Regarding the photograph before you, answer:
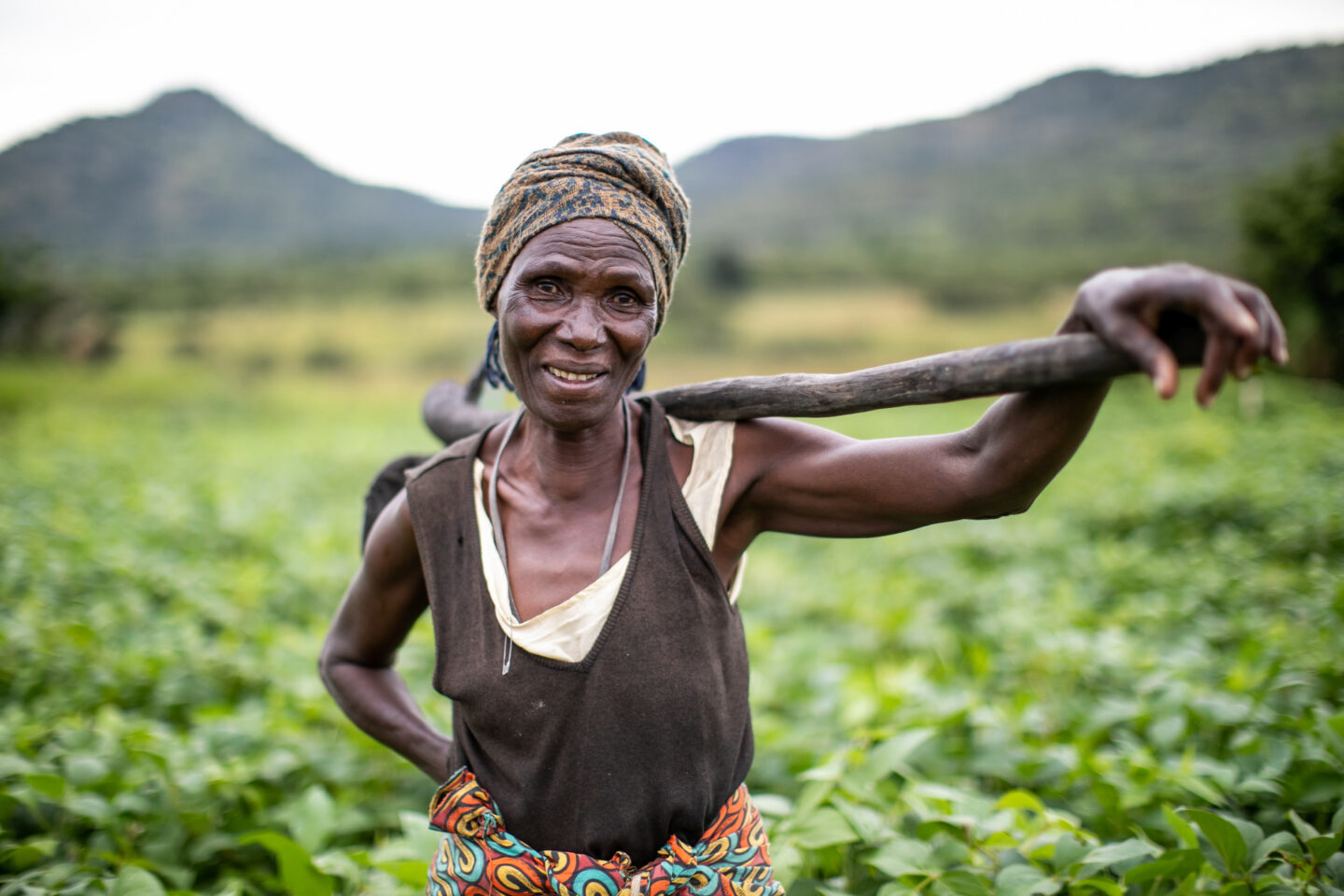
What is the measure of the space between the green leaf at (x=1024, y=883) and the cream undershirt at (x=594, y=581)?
940 millimetres

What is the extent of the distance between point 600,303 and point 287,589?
4.21m

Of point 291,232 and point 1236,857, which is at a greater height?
point 291,232

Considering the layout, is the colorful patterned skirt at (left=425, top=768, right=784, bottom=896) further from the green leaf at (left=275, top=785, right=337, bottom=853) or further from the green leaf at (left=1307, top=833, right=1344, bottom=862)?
the green leaf at (left=1307, top=833, right=1344, bottom=862)

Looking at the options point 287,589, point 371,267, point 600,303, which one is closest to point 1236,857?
point 600,303

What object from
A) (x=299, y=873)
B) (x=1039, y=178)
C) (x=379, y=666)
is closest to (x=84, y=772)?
(x=299, y=873)

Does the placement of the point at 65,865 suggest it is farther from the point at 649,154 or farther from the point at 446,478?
the point at 649,154

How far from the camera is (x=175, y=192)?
36.7 meters

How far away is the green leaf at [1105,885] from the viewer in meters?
1.71

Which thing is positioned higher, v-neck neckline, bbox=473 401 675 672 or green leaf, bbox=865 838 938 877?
v-neck neckline, bbox=473 401 675 672

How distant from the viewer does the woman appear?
1.37 metres

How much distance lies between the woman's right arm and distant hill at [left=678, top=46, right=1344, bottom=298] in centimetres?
1552

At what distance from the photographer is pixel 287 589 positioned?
486cm

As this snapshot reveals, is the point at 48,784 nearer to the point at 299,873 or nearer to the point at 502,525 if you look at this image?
the point at 299,873

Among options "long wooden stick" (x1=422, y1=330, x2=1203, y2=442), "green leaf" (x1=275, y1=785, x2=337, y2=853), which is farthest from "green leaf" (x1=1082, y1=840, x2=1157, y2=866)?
"green leaf" (x1=275, y1=785, x2=337, y2=853)
